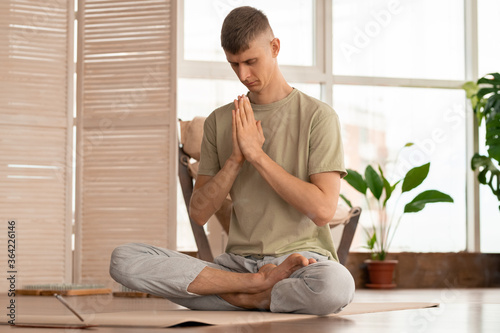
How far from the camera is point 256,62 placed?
2219 millimetres

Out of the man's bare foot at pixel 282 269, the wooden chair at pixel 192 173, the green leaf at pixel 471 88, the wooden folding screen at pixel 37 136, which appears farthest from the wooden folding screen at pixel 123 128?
the green leaf at pixel 471 88

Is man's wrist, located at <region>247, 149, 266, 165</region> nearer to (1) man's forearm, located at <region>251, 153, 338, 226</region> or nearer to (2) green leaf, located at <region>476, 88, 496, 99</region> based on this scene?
(1) man's forearm, located at <region>251, 153, 338, 226</region>

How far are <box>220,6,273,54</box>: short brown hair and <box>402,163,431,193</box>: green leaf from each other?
3.00 m

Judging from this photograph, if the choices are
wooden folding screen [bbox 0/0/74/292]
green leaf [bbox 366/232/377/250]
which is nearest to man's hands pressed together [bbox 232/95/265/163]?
wooden folding screen [bbox 0/0/74/292]

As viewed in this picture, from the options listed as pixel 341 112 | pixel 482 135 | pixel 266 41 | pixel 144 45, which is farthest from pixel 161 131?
pixel 482 135

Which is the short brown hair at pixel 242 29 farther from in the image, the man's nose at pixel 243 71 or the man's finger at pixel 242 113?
the man's finger at pixel 242 113

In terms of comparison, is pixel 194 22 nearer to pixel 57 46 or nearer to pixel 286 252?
pixel 57 46

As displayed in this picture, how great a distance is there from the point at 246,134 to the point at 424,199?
3.17 m

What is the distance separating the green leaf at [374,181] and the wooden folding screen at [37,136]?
1973mm

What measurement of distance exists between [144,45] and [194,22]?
2.40ft

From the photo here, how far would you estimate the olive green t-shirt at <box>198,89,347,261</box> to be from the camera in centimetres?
220

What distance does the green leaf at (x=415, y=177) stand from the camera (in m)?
5.02

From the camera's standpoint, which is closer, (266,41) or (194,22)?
(266,41)

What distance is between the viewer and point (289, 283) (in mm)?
2041
